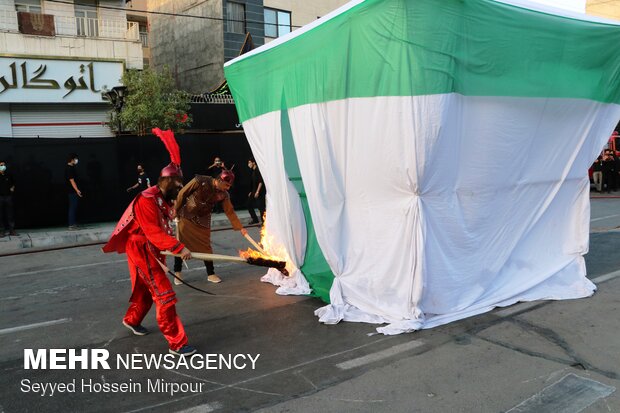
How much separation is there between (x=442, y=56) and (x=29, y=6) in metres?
17.5

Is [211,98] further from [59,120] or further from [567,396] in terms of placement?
[567,396]

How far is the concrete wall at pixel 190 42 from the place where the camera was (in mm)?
21703

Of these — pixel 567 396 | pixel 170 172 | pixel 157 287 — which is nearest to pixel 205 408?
pixel 157 287

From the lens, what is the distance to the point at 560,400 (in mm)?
3662

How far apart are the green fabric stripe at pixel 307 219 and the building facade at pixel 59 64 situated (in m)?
12.9

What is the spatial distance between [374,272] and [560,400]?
7.26 feet

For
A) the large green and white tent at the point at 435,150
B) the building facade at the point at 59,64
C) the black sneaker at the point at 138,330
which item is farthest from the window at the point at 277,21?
the black sneaker at the point at 138,330

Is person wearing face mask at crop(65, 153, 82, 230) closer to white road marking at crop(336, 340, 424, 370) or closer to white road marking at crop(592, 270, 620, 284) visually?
white road marking at crop(336, 340, 424, 370)

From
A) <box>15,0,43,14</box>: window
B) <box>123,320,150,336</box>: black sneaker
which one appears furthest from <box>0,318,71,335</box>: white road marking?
<box>15,0,43,14</box>: window

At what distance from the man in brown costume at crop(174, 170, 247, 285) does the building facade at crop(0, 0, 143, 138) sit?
12.5 meters

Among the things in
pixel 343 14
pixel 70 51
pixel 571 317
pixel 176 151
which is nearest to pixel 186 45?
pixel 70 51

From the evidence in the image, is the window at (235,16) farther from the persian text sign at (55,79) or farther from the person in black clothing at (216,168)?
the person in black clothing at (216,168)

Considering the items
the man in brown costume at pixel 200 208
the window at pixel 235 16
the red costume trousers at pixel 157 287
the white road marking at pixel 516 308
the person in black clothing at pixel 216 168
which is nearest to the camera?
the red costume trousers at pixel 157 287

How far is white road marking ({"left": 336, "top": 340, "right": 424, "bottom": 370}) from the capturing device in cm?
436
